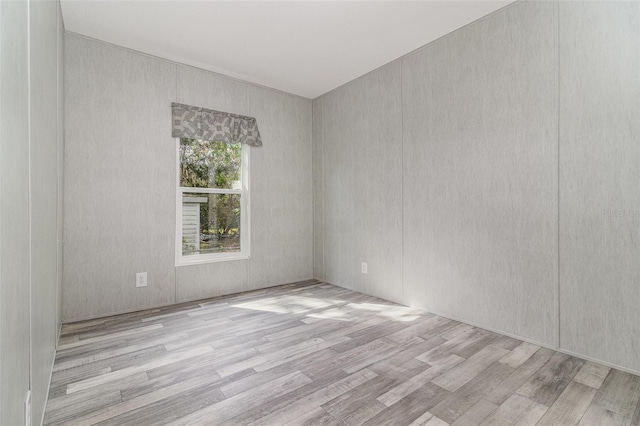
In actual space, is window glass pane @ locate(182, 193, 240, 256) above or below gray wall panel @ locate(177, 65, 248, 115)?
below

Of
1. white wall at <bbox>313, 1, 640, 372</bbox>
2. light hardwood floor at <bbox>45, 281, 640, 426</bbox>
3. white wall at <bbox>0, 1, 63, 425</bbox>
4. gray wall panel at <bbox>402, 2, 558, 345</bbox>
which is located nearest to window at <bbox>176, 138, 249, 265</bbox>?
light hardwood floor at <bbox>45, 281, 640, 426</bbox>

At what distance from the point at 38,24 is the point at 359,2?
6.55 feet

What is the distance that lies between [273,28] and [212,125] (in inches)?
50.3

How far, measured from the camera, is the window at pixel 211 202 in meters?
3.40

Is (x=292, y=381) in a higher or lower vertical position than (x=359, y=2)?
lower

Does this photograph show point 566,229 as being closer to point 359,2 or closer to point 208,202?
point 359,2

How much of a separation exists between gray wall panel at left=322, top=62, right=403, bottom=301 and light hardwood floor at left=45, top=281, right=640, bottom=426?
0.85 m

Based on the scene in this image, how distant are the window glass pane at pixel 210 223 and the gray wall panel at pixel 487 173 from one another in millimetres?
2013

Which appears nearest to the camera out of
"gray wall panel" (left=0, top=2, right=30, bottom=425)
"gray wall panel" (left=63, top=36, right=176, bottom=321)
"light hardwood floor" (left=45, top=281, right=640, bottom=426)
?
"gray wall panel" (left=0, top=2, right=30, bottom=425)

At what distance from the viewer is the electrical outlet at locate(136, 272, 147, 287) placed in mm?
3051

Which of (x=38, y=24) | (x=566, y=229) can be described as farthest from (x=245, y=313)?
(x=566, y=229)

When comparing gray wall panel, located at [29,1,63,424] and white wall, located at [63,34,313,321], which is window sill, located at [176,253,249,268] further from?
gray wall panel, located at [29,1,63,424]

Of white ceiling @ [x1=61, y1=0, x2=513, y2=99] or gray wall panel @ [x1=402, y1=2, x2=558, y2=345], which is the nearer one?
gray wall panel @ [x1=402, y1=2, x2=558, y2=345]

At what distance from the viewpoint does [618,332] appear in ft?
6.38
